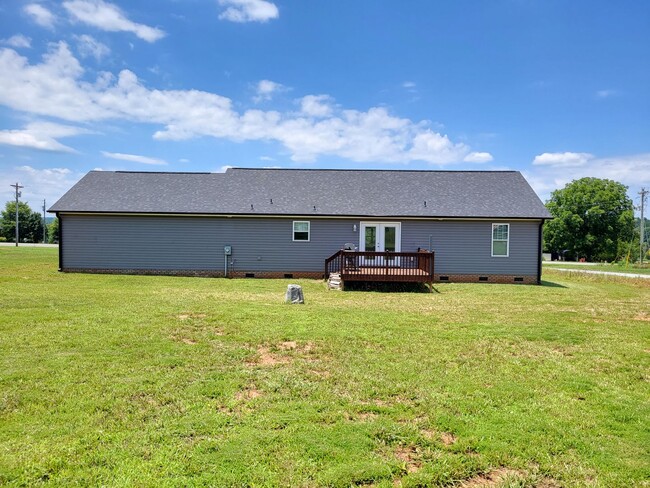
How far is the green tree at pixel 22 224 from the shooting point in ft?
184

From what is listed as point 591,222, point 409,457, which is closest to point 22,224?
point 409,457

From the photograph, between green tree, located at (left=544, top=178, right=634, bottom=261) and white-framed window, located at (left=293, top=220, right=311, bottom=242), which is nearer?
white-framed window, located at (left=293, top=220, right=311, bottom=242)

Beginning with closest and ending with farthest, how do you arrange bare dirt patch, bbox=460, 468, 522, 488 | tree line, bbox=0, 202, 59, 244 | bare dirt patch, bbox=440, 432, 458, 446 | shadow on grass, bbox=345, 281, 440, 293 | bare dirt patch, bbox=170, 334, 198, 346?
bare dirt patch, bbox=460, 468, 522, 488, bare dirt patch, bbox=440, 432, 458, 446, bare dirt patch, bbox=170, 334, 198, 346, shadow on grass, bbox=345, 281, 440, 293, tree line, bbox=0, 202, 59, 244

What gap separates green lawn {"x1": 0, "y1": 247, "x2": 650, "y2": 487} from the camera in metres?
2.82

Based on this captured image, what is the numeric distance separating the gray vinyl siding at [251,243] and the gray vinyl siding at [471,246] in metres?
0.03

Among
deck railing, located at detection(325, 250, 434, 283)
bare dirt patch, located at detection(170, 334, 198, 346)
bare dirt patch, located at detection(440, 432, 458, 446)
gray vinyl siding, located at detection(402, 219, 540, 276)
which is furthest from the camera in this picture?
gray vinyl siding, located at detection(402, 219, 540, 276)

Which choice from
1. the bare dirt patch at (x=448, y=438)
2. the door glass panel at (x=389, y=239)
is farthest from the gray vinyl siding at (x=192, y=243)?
the bare dirt patch at (x=448, y=438)

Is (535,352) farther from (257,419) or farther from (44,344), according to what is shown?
(44,344)

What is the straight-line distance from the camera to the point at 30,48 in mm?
13453

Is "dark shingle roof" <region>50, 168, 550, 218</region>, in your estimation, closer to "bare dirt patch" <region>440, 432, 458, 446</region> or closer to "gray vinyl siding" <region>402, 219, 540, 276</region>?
"gray vinyl siding" <region>402, 219, 540, 276</region>

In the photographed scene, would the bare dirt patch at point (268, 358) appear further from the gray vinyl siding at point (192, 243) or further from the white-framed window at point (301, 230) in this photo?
the white-framed window at point (301, 230)

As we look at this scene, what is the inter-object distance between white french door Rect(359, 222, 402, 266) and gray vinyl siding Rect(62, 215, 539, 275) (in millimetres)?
279

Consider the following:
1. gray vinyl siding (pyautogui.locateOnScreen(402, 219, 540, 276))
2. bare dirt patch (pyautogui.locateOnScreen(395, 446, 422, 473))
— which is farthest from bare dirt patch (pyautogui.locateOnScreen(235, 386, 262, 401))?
gray vinyl siding (pyautogui.locateOnScreen(402, 219, 540, 276))

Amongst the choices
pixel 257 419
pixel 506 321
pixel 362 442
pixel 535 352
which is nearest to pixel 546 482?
pixel 362 442
